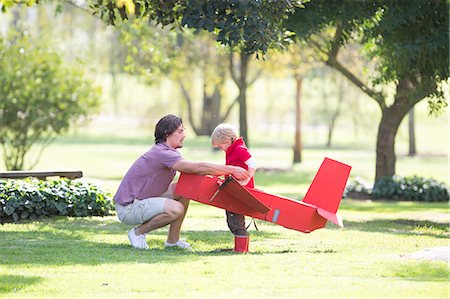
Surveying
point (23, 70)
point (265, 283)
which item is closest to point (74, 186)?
point (265, 283)

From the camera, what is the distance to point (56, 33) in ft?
223

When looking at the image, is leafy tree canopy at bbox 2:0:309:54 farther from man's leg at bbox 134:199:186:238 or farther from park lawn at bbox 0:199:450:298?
park lawn at bbox 0:199:450:298

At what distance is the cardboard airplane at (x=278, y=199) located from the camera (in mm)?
10617

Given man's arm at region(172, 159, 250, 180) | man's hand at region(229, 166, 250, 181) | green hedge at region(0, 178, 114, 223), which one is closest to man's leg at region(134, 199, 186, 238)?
man's arm at region(172, 159, 250, 180)

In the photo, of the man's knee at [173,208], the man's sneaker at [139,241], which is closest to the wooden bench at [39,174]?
the man's sneaker at [139,241]

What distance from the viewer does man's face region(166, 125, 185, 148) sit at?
1080 centimetres

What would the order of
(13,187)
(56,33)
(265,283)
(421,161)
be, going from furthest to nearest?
(56,33) → (421,161) → (13,187) → (265,283)

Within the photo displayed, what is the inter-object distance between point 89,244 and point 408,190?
42.9 feet

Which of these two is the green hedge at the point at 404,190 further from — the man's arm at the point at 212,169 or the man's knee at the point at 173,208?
the man's arm at the point at 212,169

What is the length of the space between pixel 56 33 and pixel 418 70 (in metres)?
53.7

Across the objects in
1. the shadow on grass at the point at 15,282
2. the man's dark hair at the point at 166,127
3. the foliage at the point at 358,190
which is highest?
the man's dark hair at the point at 166,127

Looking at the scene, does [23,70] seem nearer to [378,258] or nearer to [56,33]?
[378,258]

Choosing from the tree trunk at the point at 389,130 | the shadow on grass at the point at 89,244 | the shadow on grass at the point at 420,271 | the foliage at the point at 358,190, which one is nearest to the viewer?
the shadow on grass at the point at 420,271

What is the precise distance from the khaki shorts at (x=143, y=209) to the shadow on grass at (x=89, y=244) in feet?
1.11
